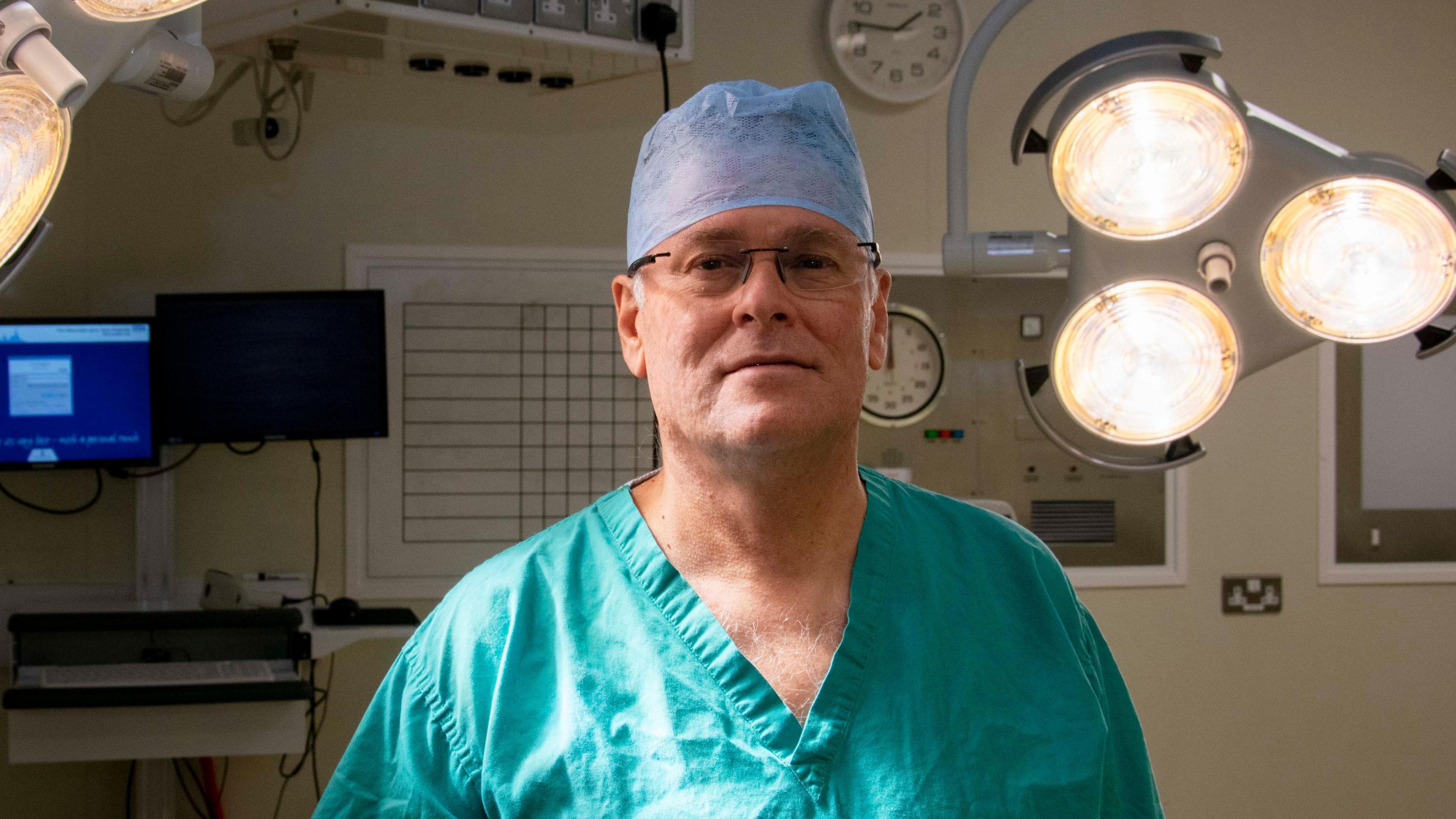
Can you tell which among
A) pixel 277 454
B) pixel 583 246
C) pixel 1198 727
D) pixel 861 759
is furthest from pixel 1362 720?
pixel 277 454

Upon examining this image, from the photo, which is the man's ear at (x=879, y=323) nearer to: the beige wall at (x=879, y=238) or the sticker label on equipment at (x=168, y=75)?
the sticker label on equipment at (x=168, y=75)

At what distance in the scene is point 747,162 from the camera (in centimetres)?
124

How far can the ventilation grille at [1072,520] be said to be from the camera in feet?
10.4

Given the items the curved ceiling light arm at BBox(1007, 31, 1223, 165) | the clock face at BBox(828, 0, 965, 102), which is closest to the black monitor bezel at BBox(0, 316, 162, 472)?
the clock face at BBox(828, 0, 965, 102)

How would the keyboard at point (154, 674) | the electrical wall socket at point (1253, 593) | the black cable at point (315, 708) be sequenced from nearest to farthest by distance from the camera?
the keyboard at point (154, 674) → the black cable at point (315, 708) → the electrical wall socket at point (1253, 593)

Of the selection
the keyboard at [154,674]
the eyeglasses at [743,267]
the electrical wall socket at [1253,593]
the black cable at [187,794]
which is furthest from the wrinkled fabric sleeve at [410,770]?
the electrical wall socket at [1253,593]

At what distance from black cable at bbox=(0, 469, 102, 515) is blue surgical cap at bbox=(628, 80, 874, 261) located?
2065 millimetres

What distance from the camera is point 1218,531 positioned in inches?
126

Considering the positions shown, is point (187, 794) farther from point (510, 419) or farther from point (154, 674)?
point (510, 419)

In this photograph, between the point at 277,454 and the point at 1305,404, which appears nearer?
the point at 277,454

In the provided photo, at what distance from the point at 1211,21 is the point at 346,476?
2.62 m

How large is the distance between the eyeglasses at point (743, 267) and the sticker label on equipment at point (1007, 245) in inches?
9.4

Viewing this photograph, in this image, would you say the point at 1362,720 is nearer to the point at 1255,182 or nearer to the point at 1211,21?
the point at 1211,21

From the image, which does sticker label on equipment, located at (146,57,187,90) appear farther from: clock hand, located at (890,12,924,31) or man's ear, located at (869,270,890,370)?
clock hand, located at (890,12,924,31)
